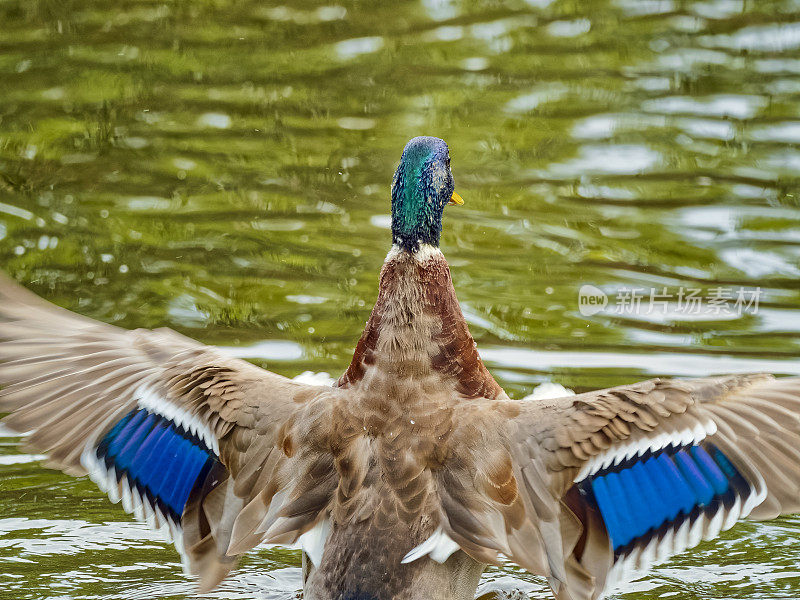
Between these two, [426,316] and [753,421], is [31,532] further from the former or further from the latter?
[753,421]

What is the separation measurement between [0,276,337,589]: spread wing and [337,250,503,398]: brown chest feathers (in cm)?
25

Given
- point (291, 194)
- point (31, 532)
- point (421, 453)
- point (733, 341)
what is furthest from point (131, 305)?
point (421, 453)

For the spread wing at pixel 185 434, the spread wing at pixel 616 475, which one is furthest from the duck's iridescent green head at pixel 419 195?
the spread wing at pixel 616 475

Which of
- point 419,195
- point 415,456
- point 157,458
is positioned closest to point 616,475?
point 415,456

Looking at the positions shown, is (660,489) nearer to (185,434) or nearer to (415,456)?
(415,456)

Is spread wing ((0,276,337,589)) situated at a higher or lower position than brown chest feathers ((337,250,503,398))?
lower

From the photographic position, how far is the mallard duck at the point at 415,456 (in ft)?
16.7

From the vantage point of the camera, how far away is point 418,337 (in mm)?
5469

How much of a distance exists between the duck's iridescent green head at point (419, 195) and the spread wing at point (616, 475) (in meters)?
0.85

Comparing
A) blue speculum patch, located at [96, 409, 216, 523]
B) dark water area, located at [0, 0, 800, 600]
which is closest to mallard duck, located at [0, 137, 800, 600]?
blue speculum patch, located at [96, 409, 216, 523]

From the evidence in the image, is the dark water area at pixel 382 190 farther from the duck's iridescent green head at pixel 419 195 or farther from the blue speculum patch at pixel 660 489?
the duck's iridescent green head at pixel 419 195

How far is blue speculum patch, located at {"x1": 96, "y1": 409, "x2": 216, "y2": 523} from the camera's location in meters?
5.63

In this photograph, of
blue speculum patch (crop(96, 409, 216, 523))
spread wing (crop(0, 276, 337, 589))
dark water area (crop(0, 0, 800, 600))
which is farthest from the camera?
dark water area (crop(0, 0, 800, 600))

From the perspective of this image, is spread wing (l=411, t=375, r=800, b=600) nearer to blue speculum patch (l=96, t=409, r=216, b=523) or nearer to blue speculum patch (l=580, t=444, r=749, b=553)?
blue speculum patch (l=580, t=444, r=749, b=553)
